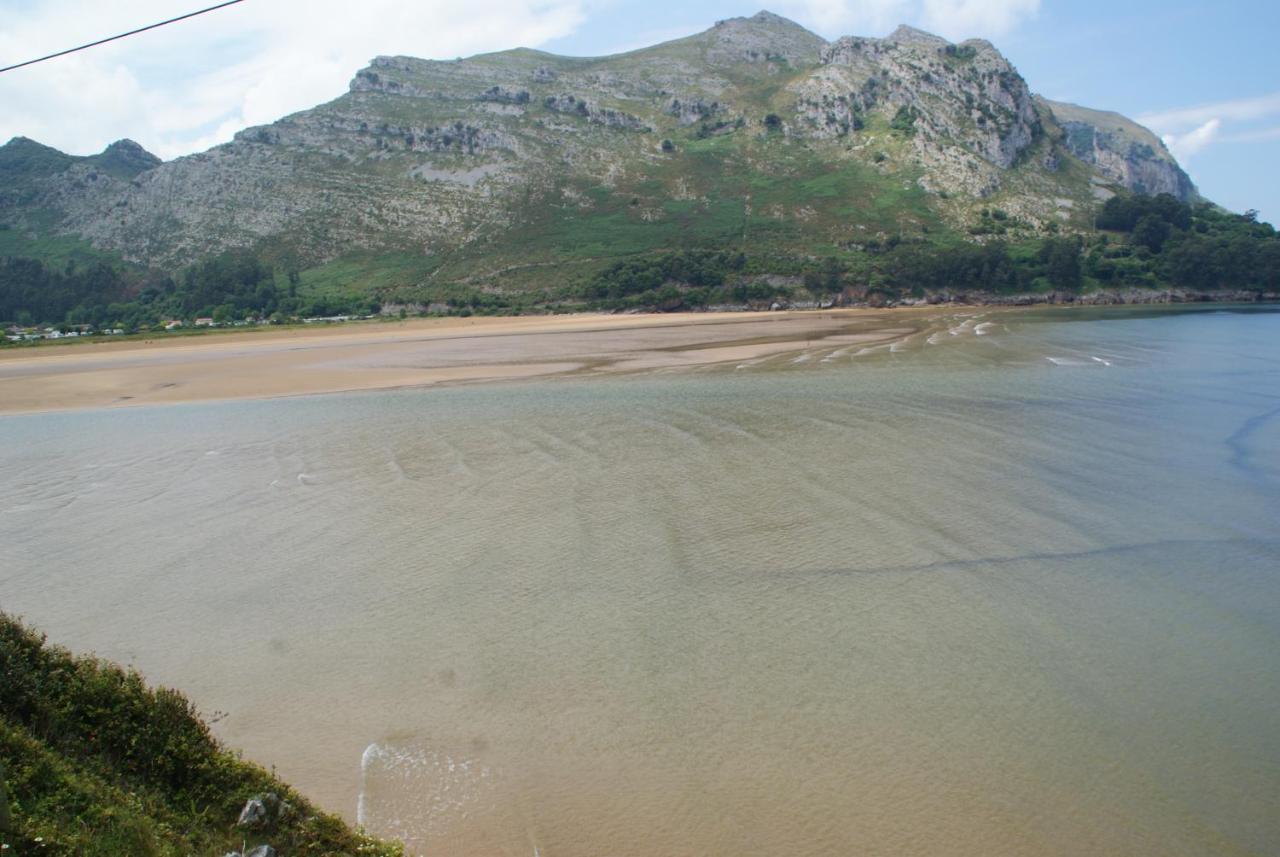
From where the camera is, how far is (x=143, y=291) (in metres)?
101

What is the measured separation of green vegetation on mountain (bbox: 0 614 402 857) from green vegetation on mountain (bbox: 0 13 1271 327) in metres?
80.8

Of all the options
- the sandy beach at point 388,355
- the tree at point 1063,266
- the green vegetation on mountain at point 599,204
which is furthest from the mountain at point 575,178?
the sandy beach at point 388,355

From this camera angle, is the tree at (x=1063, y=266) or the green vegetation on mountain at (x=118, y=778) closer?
the green vegetation on mountain at (x=118, y=778)

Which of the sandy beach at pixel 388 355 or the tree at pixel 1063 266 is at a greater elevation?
the tree at pixel 1063 266

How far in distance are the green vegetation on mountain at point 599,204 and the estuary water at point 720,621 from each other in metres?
69.1

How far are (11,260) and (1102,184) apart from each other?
156950mm

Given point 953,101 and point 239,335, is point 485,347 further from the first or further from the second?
point 953,101

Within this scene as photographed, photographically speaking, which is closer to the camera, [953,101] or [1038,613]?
[1038,613]

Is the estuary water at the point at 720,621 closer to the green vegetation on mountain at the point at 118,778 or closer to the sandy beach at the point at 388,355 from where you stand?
the green vegetation on mountain at the point at 118,778

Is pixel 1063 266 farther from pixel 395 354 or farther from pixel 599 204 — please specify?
pixel 395 354

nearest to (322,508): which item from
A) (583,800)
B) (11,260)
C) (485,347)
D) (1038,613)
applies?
(583,800)

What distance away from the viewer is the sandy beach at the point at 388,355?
3609 cm

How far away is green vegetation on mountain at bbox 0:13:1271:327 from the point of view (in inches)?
3575

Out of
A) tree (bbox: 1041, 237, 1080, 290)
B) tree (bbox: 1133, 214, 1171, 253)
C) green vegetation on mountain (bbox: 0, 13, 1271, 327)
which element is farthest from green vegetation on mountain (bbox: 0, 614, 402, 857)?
tree (bbox: 1133, 214, 1171, 253)
